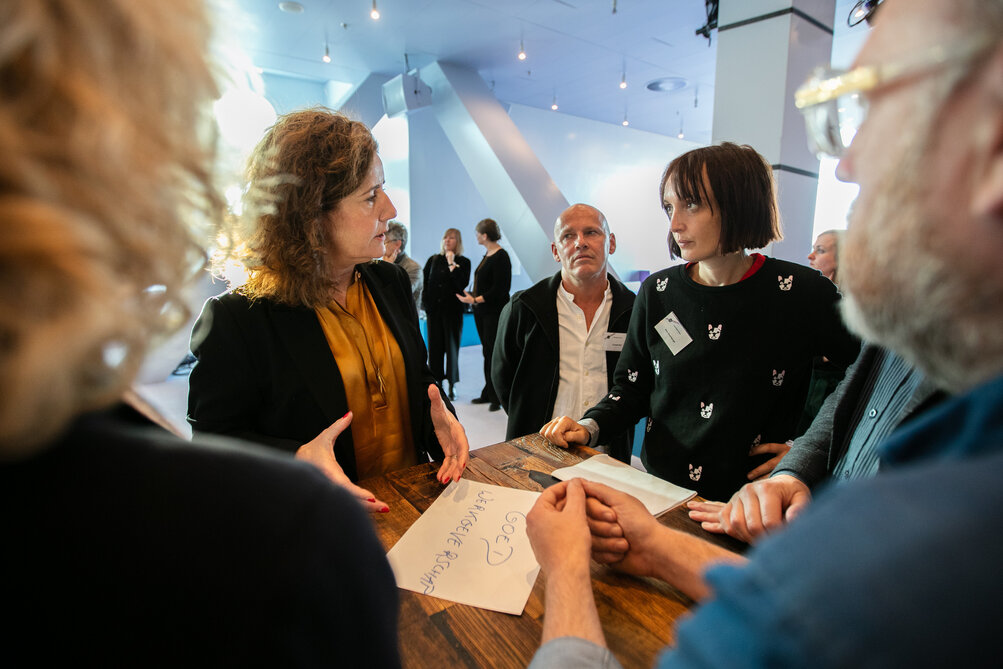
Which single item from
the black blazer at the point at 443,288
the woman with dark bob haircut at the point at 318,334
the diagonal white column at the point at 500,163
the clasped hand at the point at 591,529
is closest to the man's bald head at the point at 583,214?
the woman with dark bob haircut at the point at 318,334

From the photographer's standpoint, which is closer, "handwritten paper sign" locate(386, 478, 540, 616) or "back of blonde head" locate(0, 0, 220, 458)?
"back of blonde head" locate(0, 0, 220, 458)

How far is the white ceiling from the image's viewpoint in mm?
4977

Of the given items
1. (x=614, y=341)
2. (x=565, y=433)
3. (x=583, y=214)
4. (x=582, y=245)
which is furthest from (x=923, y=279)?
(x=583, y=214)

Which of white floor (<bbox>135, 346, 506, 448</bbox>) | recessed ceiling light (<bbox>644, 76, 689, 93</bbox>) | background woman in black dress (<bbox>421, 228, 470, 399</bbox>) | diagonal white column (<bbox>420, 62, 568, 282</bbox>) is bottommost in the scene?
white floor (<bbox>135, 346, 506, 448</bbox>)

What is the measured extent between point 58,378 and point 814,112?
79 centimetres

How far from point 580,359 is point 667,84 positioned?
22.6 ft

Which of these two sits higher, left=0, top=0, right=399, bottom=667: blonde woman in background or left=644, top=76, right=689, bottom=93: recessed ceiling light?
left=644, top=76, right=689, bottom=93: recessed ceiling light

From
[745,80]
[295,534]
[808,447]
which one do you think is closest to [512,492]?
[808,447]

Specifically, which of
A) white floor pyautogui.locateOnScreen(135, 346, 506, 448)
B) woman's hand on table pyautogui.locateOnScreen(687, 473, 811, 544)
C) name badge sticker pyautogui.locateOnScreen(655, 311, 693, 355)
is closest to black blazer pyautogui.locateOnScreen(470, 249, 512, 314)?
white floor pyautogui.locateOnScreen(135, 346, 506, 448)

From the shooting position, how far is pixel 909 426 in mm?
411

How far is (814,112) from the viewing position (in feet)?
1.97

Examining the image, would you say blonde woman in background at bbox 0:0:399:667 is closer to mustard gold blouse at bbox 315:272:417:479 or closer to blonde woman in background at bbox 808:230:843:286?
mustard gold blouse at bbox 315:272:417:479

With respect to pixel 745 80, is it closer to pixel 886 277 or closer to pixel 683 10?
pixel 683 10

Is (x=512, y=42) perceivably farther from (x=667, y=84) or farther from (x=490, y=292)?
(x=490, y=292)
